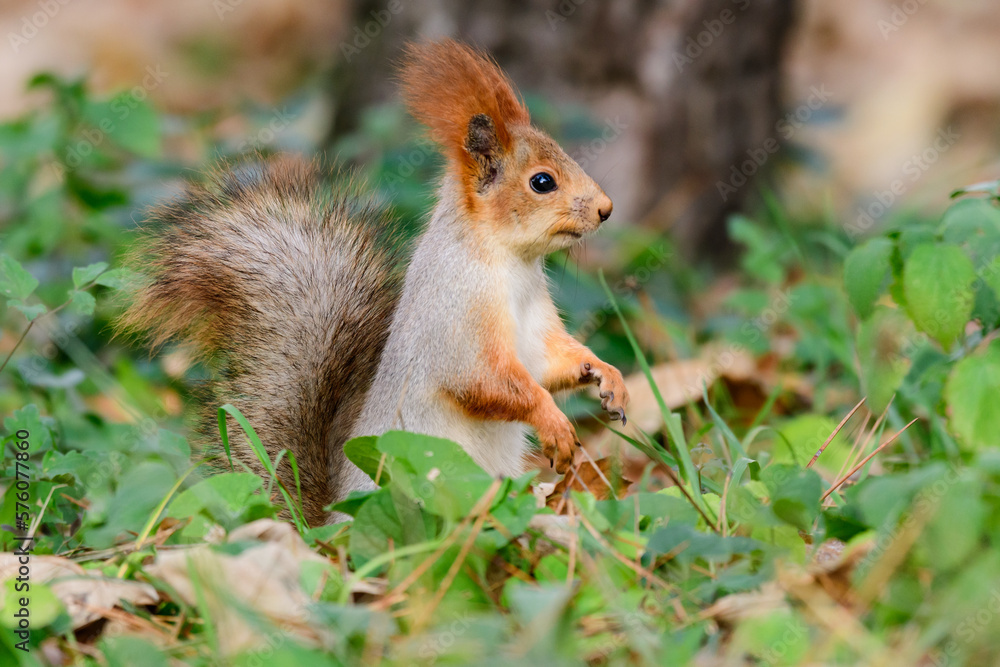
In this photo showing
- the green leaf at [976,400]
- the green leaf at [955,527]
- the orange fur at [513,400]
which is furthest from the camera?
the orange fur at [513,400]

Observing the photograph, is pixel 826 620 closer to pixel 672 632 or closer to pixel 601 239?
pixel 672 632

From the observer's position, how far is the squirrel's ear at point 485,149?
1.96 meters

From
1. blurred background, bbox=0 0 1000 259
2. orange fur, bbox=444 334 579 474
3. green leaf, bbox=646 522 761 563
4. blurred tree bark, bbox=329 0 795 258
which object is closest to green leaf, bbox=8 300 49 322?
orange fur, bbox=444 334 579 474

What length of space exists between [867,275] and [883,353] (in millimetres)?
520

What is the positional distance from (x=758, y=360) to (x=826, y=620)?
6.96 feet

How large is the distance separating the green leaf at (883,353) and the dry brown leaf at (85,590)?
1374mm

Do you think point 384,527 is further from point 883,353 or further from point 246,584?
point 883,353

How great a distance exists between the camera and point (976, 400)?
143 cm

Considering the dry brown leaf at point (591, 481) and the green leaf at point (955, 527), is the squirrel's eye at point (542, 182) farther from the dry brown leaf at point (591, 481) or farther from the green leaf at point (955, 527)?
the green leaf at point (955, 527)

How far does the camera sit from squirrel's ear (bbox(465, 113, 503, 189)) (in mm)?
1959

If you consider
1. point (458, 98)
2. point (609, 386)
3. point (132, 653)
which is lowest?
point (132, 653)

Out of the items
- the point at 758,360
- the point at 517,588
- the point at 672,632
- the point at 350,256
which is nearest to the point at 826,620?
the point at 672,632

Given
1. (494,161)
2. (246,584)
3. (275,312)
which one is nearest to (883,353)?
(494,161)

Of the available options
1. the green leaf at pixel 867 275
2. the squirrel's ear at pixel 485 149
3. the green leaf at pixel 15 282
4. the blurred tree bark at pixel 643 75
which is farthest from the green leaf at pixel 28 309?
the blurred tree bark at pixel 643 75
